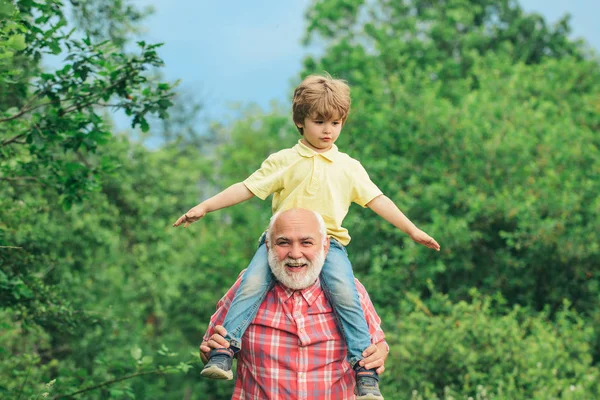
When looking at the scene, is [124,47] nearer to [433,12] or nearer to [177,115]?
[433,12]

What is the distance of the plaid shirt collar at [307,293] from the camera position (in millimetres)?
4844

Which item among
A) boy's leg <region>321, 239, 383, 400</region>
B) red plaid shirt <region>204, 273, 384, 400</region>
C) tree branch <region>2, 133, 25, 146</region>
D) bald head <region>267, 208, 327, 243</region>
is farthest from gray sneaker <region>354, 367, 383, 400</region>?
tree branch <region>2, 133, 25, 146</region>

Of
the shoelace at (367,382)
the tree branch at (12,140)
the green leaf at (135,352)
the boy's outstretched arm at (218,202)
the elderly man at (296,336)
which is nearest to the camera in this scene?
the boy's outstretched arm at (218,202)

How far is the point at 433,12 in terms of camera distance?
1025 inches

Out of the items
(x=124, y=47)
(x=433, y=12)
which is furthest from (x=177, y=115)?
(x=124, y=47)

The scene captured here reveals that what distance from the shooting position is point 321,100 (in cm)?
458

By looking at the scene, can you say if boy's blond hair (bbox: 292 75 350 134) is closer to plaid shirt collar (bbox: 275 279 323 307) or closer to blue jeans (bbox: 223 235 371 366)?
blue jeans (bbox: 223 235 371 366)

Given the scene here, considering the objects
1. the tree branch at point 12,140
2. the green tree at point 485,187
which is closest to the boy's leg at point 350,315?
the tree branch at point 12,140

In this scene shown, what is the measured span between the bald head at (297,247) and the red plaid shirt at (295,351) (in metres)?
0.17

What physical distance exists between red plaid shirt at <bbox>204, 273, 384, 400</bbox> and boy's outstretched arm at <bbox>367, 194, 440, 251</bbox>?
0.54 meters

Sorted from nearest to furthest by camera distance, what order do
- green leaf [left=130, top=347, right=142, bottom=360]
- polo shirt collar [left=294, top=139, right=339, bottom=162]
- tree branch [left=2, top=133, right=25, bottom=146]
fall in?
1. polo shirt collar [left=294, top=139, right=339, bottom=162]
2. tree branch [left=2, top=133, right=25, bottom=146]
3. green leaf [left=130, top=347, right=142, bottom=360]

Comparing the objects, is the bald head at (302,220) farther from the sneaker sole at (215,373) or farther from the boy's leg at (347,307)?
the sneaker sole at (215,373)

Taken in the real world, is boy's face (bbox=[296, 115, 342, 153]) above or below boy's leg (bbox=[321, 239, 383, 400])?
above

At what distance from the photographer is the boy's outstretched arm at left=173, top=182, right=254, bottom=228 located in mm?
4441
